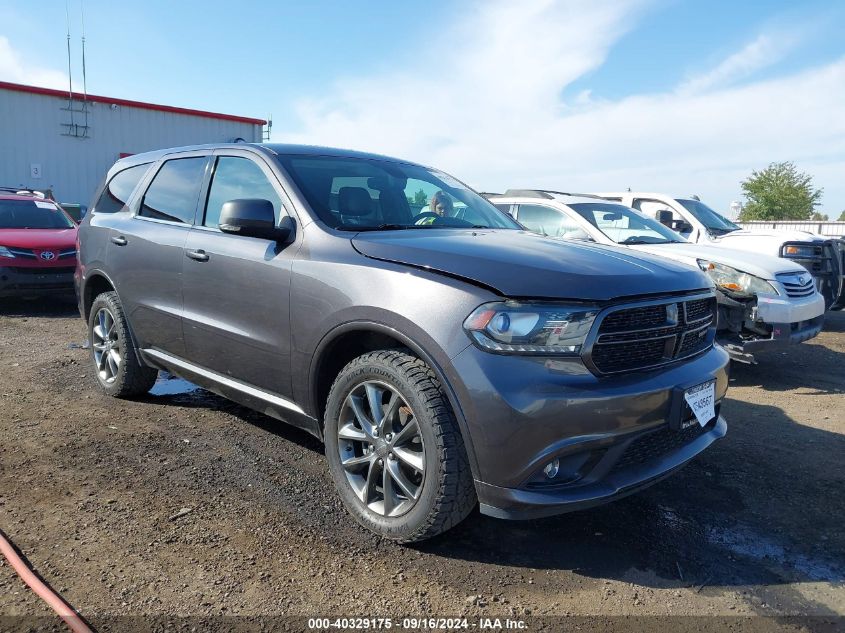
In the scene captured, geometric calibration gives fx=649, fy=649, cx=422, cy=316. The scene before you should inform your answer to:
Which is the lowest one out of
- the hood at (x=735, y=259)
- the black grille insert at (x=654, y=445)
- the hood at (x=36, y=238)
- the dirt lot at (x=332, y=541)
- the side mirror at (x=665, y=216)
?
the dirt lot at (x=332, y=541)

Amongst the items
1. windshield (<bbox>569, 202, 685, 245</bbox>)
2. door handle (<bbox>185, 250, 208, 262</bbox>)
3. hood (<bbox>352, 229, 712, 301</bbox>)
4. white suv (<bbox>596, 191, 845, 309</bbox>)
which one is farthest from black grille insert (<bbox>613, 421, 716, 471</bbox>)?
white suv (<bbox>596, 191, 845, 309</bbox>)

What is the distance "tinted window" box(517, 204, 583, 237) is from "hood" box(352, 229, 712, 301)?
13.8ft

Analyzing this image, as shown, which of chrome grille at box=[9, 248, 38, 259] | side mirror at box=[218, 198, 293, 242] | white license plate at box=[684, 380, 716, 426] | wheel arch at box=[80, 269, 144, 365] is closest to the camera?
white license plate at box=[684, 380, 716, 426]

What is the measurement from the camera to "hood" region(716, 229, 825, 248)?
830cm

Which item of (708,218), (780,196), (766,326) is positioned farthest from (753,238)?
(780,196)

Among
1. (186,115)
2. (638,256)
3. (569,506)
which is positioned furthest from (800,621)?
(186,115)

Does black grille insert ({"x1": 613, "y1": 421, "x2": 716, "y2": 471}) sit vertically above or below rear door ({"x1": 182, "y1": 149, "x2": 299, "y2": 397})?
below

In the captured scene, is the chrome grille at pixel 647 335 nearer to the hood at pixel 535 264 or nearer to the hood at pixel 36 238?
the hood at pixel 535 264

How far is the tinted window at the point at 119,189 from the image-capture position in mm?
4707

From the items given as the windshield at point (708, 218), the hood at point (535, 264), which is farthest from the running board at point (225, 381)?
the windshield at point (708, 218)

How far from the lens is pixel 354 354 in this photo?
10.0 feet

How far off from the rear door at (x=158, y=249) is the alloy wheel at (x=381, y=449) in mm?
1530

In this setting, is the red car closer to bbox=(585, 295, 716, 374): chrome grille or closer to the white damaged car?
the white damaged car

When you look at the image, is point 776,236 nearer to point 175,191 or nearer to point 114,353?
point 175,191
